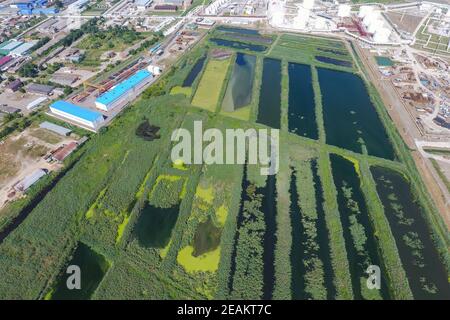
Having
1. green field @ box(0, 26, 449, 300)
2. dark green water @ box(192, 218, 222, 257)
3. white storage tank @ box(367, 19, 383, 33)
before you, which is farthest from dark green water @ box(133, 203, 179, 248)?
white storage tank @ box(367, 19, 383, 33)

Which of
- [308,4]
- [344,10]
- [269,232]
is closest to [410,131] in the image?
[269,232]

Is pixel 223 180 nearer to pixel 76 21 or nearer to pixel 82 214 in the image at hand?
pixel 82 214

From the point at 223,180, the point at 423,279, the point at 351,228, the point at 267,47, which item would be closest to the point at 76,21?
the point at 267,47

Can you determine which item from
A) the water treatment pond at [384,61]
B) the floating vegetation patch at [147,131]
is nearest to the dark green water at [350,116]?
the water treatment pond at [384,61]

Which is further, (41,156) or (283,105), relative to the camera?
(283,105)

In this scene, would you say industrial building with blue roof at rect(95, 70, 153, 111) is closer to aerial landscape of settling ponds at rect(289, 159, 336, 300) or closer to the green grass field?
the green grass field
